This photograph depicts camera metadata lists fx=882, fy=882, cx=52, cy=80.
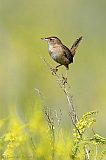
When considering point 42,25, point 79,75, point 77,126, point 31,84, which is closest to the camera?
point 77,126

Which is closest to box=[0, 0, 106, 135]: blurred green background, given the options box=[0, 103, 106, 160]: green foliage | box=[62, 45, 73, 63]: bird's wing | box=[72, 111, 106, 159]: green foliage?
box=[62, 45, 73, 63]: bird's wing

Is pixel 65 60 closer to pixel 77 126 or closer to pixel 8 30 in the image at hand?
pixel 77 126

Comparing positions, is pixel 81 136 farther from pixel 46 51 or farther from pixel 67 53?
pixel 46 51

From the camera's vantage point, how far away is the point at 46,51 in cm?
1347

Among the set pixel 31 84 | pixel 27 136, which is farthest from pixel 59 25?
pixel 27 136

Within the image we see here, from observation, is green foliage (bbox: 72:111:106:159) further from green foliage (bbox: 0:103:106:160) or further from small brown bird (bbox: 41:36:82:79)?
small brown bird (bbox: 41:36:82:79)

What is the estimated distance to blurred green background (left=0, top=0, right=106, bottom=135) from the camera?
9891 mm

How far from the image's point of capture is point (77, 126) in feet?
12.9

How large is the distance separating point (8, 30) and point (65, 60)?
30.2ft

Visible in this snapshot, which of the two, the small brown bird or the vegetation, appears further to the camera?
the small brown bird

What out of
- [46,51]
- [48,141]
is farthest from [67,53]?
[46,51]

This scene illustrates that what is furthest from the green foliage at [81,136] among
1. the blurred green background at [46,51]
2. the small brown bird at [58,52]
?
the blurred green background at [46,51]

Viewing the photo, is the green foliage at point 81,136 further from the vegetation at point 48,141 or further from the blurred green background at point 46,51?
the blurred green background at point 46,51

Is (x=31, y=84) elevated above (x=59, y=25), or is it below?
below
